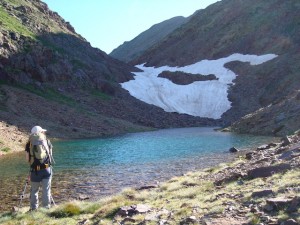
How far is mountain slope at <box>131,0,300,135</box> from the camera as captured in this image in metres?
98.4

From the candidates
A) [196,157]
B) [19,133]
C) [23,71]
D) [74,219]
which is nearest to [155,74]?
[23,71]

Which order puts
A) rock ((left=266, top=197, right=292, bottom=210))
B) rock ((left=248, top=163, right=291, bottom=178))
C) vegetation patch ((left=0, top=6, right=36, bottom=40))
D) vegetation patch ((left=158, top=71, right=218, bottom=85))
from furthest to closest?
vegetation patch ((left=158, top=71, right=218, bottom=85)), vegetation patch ((left=0, top=6, right=36, bottom=40)), rock ((left=248, top=163, right=291, bottom=178)), rock ((left=266, top=197, right=292, bottom=210))

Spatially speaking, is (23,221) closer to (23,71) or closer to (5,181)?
(5,181)

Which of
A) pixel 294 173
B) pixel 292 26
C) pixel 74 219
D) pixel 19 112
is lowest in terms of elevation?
pixel 74 219

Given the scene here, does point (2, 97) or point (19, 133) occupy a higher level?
point (2, 97)

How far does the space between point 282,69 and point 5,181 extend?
89.8m

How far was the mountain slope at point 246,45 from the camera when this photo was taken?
9839cm

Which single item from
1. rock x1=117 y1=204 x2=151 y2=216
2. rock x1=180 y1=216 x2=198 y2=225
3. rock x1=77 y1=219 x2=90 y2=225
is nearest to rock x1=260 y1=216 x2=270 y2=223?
rock x1=180 y1=216 x2=198 y2=225

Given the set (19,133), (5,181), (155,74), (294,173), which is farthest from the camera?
(155,74)

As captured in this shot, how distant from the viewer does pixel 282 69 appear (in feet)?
334

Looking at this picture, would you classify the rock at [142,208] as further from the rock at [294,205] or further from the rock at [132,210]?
the rock at [294,205]

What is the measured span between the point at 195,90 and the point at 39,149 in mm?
97930

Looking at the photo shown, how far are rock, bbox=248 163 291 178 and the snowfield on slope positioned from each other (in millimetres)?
83652

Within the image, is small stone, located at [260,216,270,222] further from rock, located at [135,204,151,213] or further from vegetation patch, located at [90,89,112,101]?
vegetation patch, located at [90,89,112,101]
